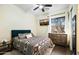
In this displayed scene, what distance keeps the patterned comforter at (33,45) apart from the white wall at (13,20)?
5.6 inches

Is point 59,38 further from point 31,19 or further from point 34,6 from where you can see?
point 34,6

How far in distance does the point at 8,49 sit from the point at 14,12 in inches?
24.6

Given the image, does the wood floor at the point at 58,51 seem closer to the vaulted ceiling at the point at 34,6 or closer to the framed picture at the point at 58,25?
the framed picture at the point at 58,25

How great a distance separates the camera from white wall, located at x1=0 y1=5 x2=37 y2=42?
1963 millimetres

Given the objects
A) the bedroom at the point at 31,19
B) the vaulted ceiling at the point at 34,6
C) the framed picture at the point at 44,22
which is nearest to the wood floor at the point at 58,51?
the bedroom at the point at 31,19

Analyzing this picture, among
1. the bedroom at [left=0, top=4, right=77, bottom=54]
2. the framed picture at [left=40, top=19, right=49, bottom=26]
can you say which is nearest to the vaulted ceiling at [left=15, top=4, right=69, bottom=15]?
the bedroom at [left=0, top=4, right=77, bottom=54]

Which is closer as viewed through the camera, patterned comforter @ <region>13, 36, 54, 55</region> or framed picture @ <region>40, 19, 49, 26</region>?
patterned comforter @ <region>13, 36, 54, 55</region>

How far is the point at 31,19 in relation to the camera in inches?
80.0

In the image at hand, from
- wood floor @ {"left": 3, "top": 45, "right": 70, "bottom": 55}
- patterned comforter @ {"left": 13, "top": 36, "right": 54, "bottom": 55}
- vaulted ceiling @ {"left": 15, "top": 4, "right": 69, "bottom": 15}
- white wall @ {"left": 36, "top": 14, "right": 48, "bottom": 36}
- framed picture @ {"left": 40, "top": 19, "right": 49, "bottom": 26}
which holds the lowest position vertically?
wood floor @ {"left": 3, "top": 45, "right": 70, "bottom": 55}

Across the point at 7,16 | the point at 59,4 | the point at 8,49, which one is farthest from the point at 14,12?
the point at 59,4

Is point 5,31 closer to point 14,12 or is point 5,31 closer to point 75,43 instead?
point 14,12

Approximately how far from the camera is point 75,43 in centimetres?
194

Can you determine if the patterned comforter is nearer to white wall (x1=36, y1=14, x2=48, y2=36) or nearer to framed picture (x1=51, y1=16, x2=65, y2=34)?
white wall (x1=36, y1=14, x2=48, y2=36)

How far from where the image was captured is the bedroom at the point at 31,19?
195 centimetres
